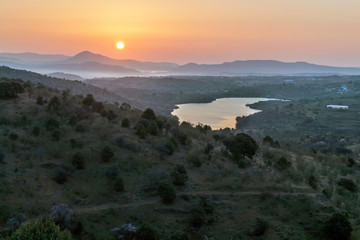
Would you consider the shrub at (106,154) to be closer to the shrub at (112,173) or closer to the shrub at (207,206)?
the shrub at (112,173)

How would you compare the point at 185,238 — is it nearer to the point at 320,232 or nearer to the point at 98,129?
the point at 320,232

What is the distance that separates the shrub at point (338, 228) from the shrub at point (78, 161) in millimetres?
17206

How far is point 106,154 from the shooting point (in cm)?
2373

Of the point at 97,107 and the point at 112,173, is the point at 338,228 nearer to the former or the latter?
the point at 112,173

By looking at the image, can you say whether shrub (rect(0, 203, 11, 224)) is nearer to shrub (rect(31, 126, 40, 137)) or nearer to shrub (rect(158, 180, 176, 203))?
shrub (rect(158, 180, 176, 203))

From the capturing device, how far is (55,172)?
21078mm

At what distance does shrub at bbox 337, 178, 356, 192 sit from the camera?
2442 cm

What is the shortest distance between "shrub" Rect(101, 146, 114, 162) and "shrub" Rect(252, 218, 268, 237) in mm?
12526

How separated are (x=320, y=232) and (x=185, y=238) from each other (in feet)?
26.4

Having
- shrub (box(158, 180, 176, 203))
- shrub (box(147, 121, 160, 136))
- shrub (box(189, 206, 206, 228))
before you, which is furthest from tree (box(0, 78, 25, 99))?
shrub (box(189, 206, 206, 228))

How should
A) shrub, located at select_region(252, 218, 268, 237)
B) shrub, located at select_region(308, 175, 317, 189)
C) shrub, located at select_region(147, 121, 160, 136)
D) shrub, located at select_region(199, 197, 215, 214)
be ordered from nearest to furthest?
shrub, located at select_region(252, 218, 268, 237)
shrub, located at select_region(199, 197, 215, 214)
shrub, located at select_region(308, 175, 317, 189)
shrub, located at select_region(147, 121, 160, 136)

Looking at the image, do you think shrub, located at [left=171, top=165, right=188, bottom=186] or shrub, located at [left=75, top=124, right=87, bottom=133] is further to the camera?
shrub, located at [left=75, top=124, right=87, bottom=133]

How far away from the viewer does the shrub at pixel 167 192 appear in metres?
19.6

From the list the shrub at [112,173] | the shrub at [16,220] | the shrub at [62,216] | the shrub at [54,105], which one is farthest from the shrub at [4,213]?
the shrub at [54,105]
